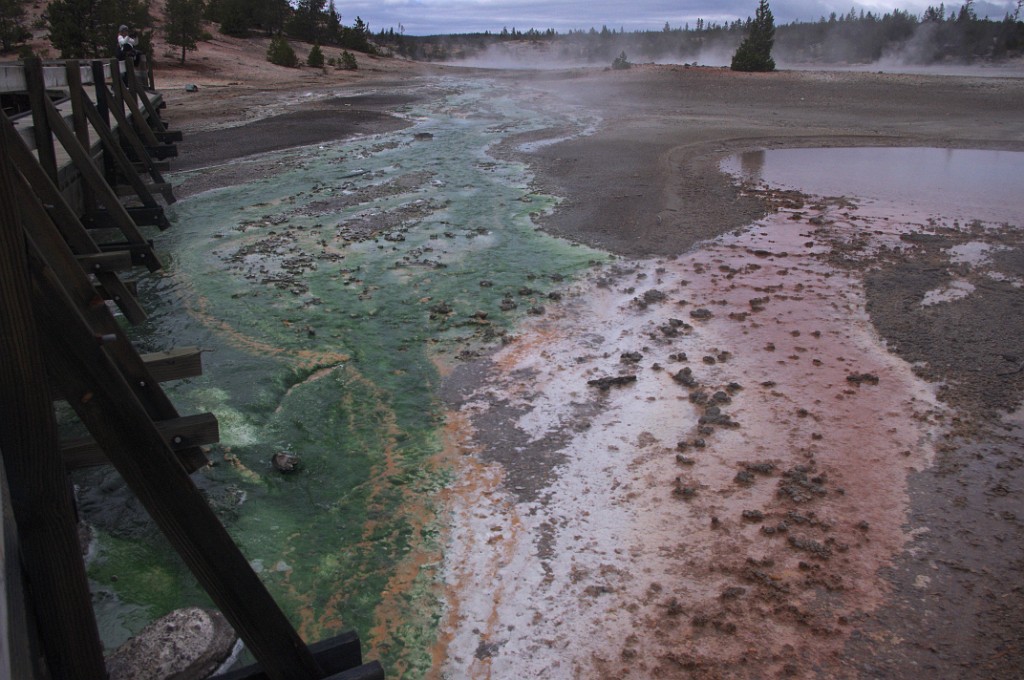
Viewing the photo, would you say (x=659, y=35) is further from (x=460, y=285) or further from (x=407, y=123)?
(x=460, y=285)

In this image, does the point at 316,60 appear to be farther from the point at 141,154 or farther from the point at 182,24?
the point at 141,154

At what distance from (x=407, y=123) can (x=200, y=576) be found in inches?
738

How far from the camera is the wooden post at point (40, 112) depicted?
219 inches

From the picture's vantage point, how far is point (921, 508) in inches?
172

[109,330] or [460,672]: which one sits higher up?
[109,330]

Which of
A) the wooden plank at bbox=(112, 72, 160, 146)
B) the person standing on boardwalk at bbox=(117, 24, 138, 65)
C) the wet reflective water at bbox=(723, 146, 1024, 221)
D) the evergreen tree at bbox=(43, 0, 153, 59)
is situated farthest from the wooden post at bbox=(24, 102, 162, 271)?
the evergreen tree at bbox=(43, 0, 153, 59)

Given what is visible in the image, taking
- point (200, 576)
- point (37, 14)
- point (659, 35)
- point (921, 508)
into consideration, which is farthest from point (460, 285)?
point (659, 35)

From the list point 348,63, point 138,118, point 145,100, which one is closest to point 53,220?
point 138,118

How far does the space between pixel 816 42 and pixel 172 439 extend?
56.1 metres

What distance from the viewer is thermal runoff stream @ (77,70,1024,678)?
365 centimetres

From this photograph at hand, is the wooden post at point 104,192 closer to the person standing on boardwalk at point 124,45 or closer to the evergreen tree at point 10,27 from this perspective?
the person standing on boardwalk at point 124,45

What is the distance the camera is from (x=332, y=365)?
20.0 ft

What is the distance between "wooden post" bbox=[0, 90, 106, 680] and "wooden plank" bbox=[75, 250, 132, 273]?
3841mm

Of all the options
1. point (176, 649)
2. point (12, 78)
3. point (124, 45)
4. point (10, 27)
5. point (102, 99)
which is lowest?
point (176, 649)
